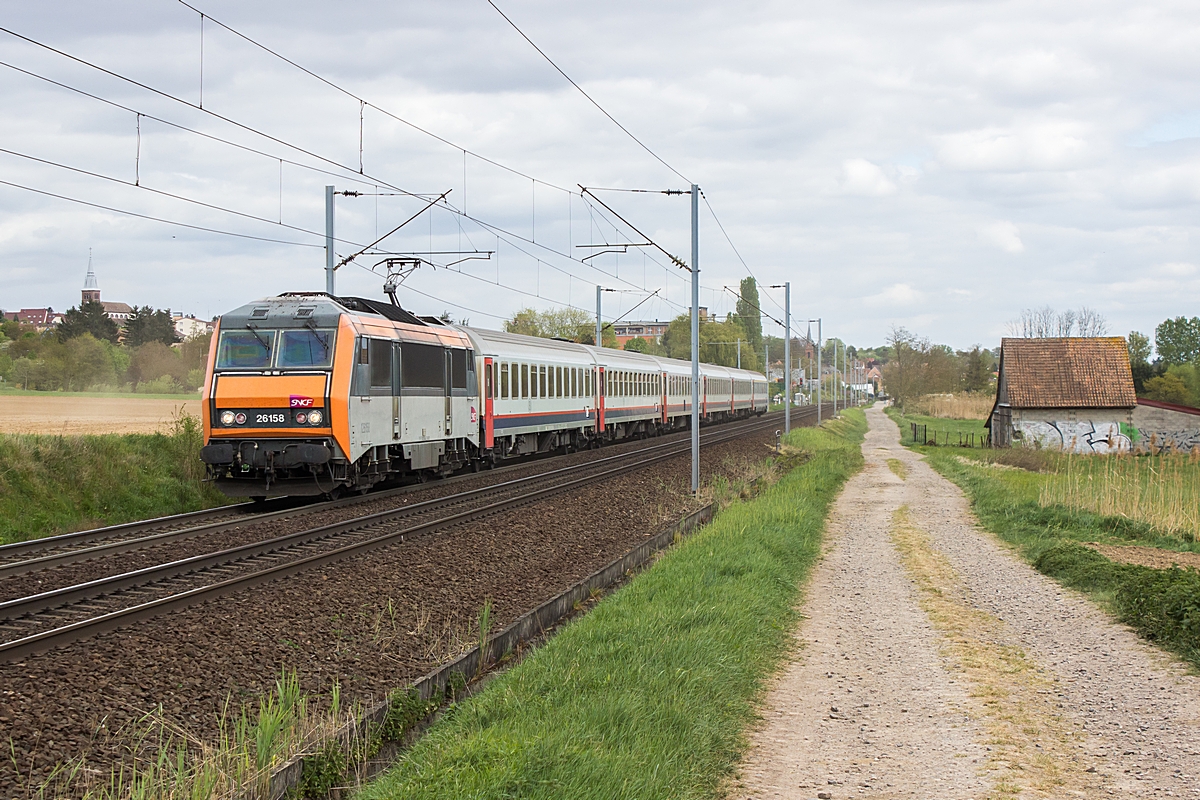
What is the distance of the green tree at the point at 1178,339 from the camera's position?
9462cm

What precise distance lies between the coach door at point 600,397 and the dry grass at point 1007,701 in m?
24.7

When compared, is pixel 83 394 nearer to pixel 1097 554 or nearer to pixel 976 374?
pixel 1097 554

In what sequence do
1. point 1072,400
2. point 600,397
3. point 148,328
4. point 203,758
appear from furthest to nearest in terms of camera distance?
point 148,328, point 1072,400, point 600,397, point 203,758

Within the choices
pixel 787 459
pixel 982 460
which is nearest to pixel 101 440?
pixel 787 459

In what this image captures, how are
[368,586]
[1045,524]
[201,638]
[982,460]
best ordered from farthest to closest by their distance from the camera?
1. [982,460]
2. [1045,524]
3. [368,586]
4. [201,638]

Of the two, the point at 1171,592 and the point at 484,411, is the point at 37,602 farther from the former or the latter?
the point at 484,411

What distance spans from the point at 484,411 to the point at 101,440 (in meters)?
9.58

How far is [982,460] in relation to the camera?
41000 millimetres

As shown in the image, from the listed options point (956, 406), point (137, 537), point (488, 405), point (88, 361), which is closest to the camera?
point (137, 537)

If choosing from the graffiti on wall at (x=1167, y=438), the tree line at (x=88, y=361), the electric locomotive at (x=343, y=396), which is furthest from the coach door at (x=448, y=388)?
the graffiti on wall at (x=1167, y=438)

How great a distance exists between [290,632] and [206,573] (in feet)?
9.58

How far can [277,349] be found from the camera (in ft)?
58.2

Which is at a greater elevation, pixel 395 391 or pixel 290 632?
pixel 395 391

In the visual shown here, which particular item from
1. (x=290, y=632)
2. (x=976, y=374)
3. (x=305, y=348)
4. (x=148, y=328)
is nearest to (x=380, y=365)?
(x=305, y=348)
